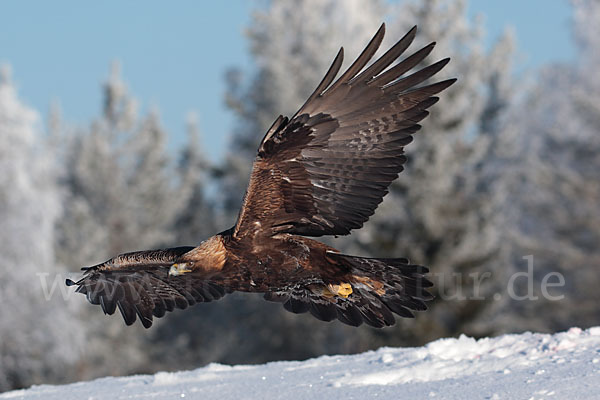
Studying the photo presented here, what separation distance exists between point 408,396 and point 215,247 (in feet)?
5.48

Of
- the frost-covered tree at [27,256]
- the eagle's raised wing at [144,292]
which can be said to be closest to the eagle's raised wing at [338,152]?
the eagle's raised wing at [144,292]

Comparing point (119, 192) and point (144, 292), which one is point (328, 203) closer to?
point (144, 292)

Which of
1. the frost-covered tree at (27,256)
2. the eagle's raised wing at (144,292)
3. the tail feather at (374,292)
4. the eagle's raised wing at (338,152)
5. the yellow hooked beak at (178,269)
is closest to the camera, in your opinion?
the eagle's raised wing at (338,152)

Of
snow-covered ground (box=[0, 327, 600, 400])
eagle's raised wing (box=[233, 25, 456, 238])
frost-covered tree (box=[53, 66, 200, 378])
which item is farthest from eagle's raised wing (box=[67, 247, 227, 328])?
frost-covered tree (box=[53, 66, 200, 378])

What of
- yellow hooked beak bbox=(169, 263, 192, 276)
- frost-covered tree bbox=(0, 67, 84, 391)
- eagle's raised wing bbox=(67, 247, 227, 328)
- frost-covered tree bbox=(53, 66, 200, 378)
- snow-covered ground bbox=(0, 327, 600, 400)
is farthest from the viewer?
frost-covered tree bbox=(53, 66, 200, 378)

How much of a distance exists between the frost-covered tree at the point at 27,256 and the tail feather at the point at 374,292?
14.5 metres

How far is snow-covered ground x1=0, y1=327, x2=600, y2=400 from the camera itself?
5.87m

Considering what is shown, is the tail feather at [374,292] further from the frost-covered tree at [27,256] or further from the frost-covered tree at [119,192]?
the frost-covered tree at [119,192]

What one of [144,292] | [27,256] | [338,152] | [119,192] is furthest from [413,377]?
[119,192]

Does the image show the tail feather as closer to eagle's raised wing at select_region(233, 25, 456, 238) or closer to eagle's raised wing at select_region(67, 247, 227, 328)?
eagle's raised wing at select_region(233, 25, 456, 238)

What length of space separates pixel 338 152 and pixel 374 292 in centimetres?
117

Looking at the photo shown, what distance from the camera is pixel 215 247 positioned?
251 inches

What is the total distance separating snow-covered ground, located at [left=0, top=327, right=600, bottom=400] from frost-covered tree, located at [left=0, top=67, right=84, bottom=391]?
12.9 m

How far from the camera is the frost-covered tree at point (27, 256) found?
2023 centimetres
